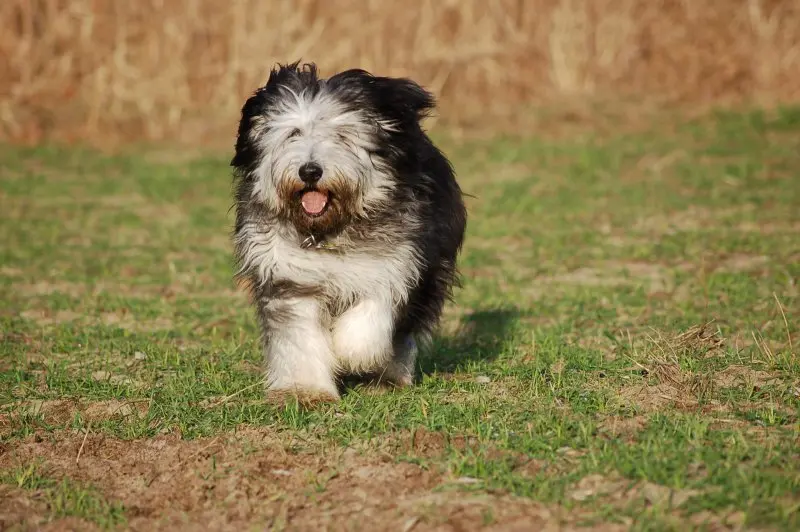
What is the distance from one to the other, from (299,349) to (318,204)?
0.66 metres

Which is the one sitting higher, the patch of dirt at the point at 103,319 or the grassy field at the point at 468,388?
the grassy field at the point at 468,388

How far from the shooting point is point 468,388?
5.46 m

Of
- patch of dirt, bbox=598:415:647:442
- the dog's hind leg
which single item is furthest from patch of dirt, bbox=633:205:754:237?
patch of dirt, bbox=598:415:647:442

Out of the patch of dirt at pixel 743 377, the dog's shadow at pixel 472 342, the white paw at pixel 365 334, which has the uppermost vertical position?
the white paw at pixel 365 334

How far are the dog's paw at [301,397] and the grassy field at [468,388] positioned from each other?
56 millimetres

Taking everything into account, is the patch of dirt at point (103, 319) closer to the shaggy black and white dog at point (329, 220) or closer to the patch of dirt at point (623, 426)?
the shaggy black and white dog at point (329, 220)

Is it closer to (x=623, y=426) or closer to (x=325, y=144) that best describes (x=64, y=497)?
(x=325, y=144)

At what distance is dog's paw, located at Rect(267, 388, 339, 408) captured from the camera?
5129 millimetres

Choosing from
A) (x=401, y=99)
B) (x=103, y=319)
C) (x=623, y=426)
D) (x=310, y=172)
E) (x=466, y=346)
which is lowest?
(x=103, y=319)

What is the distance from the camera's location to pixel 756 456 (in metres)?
4.26

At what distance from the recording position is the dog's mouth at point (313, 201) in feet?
16.1

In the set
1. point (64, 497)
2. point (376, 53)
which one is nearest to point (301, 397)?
point (64, 497)

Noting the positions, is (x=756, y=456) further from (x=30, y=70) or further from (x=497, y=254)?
(x=30, y=70)

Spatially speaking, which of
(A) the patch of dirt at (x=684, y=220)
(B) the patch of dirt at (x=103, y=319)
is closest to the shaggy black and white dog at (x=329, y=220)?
(B) the patch of dirt at (x=103, y=319)
